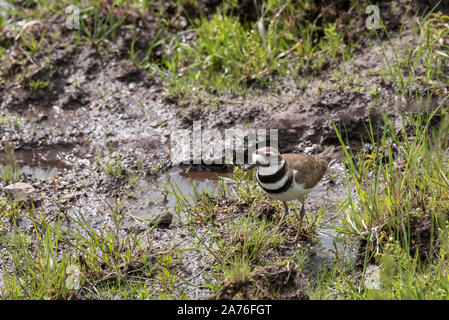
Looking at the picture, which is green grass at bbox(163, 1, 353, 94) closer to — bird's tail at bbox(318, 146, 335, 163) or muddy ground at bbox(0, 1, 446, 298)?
muddy ground at bbox(0, 1, 446, 298)

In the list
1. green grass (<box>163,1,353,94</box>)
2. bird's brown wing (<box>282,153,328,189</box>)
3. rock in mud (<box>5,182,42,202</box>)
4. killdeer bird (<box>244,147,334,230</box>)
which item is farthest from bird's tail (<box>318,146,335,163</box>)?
rock in mud (<box>5,182,42,202</box>)

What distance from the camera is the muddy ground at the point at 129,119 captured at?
5.12m

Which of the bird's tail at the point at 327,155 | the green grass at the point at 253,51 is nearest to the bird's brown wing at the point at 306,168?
the bird's tail at the point at 327,155

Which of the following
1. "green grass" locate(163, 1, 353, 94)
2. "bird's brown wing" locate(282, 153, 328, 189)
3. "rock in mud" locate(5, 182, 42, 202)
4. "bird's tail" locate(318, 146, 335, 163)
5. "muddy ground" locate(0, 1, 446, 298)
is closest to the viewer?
"bird's brown wing" locate(282, 153, 328, 189)

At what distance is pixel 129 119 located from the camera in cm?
608

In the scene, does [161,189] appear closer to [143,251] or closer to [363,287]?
[143,251]

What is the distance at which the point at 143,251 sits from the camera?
13.9ft

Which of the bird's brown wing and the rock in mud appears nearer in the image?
the bird's brown wing

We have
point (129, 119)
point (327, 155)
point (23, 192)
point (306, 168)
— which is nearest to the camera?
point (306, 168)

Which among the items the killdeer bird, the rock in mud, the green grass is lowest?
the rock in mud

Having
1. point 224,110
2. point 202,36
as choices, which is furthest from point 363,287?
point 202,36

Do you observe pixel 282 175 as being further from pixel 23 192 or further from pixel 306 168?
pixel 23 192

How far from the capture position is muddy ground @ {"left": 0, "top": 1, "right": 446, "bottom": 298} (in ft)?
16.8

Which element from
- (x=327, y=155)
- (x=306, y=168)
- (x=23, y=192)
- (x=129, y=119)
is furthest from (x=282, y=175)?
(x=129, y=119)
